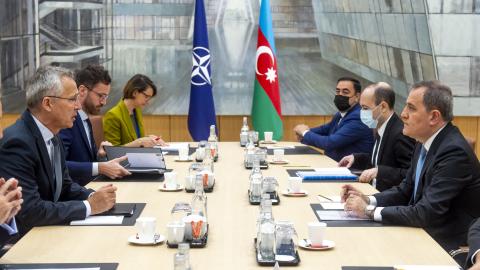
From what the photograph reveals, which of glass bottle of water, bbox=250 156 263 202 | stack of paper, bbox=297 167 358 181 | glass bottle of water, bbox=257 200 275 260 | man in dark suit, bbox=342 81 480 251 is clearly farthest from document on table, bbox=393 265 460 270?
stack of paper, bbox=297 167 358 181

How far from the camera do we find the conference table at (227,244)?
2365 millimetres

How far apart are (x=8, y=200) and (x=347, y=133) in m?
3.51

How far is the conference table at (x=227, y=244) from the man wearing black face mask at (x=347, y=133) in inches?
82.2

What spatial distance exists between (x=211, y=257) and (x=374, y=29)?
5.58 m

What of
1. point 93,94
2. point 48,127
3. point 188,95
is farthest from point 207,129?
point 48,127

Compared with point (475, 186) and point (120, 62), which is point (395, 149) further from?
point (120, 62)

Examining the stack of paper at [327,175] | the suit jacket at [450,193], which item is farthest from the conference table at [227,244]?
the stack of paper at [327,175]

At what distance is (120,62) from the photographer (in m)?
7.55

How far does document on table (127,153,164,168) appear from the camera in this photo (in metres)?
4.14

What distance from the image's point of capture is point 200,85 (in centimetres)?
723

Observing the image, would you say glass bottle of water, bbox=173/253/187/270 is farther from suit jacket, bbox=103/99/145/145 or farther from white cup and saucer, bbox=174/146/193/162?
suit jacket, bbox=103/99/145/145

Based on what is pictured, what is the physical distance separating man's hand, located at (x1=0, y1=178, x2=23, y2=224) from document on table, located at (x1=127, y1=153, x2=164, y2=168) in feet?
5.39

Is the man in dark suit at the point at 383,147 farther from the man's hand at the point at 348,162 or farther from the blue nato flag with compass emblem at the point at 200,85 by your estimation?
the blue nato flag with compass emblem at the point at 200,85

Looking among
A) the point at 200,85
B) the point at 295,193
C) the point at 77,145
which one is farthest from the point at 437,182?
the point at 200,85
